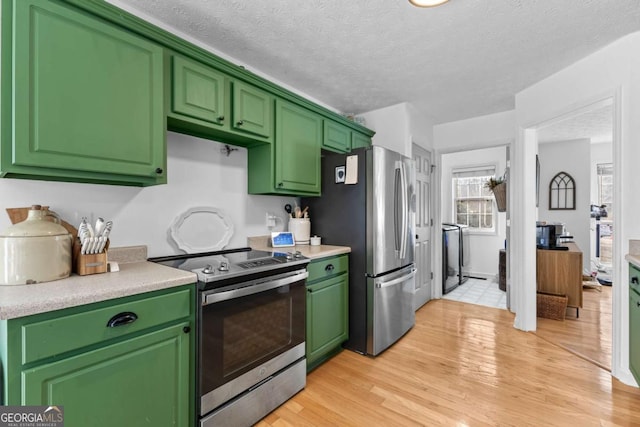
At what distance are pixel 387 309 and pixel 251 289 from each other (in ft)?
4.70

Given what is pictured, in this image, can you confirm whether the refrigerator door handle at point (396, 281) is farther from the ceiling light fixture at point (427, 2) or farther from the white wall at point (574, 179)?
the white wall at point (574, 179)

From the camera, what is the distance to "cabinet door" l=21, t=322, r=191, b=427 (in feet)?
3.38

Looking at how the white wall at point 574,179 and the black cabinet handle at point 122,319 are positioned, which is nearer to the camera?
the black cabinet handle at point 122,319

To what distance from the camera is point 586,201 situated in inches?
191

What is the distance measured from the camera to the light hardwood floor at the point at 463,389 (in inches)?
67.5

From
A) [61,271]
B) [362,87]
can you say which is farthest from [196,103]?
[362,87]

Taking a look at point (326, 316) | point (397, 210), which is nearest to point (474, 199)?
point (397, 210)

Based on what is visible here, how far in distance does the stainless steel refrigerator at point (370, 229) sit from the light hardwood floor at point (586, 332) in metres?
1.52

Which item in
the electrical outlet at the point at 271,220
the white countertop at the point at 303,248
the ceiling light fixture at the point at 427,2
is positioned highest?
the ceiling light fixture at the point at 427,2

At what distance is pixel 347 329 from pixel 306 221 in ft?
3.41

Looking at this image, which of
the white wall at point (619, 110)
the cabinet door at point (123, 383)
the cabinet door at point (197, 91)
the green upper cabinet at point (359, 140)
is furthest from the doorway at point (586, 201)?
the cabinet door at point (197, 91)

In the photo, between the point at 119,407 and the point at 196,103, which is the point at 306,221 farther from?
the point at 119,407

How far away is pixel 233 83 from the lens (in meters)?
1.98

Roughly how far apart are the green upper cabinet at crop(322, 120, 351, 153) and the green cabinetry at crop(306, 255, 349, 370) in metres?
1.12
